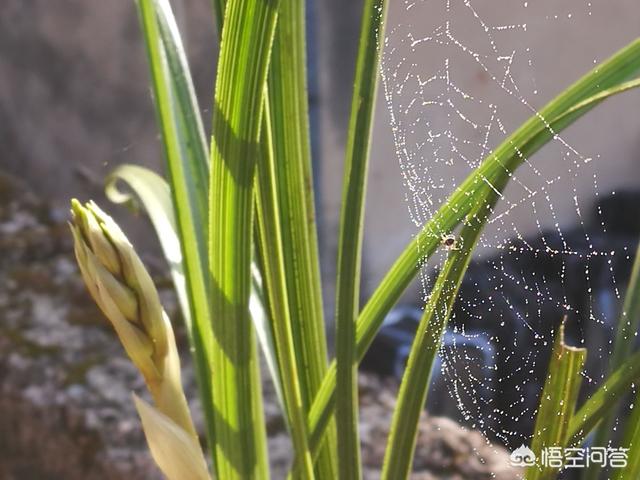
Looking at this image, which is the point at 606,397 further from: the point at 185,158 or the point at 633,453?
the point at 185,158

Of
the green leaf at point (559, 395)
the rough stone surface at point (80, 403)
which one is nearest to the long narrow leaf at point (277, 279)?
the green leaf at point (559, 395)

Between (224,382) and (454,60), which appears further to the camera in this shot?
(454,60)

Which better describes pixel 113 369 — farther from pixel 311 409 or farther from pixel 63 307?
pixel 311 409

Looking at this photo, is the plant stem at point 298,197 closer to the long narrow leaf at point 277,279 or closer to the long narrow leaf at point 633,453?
the long narrow leaf at point 277,279

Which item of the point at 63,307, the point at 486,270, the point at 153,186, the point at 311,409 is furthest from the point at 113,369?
the point at 311,409

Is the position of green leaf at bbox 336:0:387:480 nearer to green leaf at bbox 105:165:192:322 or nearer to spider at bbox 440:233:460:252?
spider at bbox 440:233:460:252
